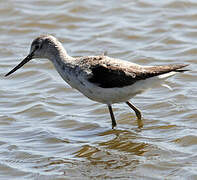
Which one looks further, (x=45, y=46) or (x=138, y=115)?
(x=45, y=46)

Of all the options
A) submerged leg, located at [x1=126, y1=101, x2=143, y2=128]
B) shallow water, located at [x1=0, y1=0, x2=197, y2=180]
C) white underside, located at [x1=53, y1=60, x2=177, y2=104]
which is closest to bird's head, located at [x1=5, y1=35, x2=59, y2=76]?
white underside, located at [x1=53, y1=60, x2=177, y2=104]

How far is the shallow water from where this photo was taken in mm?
7758

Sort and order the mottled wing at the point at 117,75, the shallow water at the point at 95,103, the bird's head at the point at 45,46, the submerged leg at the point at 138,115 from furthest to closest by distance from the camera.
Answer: the bird's head at the point at 45,46, the submerged leg at the point at 138,115, the mottled wing at the point at 117,75, the shallow water at the point at 95,103

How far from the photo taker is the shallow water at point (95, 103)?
305 inches

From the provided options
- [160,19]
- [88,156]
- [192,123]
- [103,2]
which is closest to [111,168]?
[88,156]

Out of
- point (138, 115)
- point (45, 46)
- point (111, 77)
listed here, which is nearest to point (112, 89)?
point (111, 77)

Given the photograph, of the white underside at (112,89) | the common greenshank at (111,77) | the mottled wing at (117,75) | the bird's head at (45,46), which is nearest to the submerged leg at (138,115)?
the common greenshank at (111,77)

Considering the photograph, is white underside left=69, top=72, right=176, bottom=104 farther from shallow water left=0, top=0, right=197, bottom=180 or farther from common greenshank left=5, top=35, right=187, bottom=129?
shallow water left=0, top=0, right=197, bottom=180

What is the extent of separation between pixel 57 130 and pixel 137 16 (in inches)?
218

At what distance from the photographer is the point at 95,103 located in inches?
405

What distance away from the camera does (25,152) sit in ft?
27.2

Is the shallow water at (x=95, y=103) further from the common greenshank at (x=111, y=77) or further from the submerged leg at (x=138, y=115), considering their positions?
the common greenshank at (x=111, y=77)

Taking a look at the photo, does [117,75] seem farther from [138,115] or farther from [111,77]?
[138,115]

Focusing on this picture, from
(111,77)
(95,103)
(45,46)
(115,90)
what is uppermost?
(45,46)
